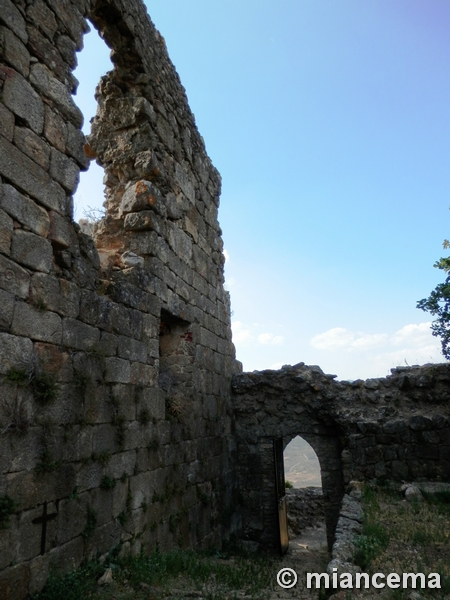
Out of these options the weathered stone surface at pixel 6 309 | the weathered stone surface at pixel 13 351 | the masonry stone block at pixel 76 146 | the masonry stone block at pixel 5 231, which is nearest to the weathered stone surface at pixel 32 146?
the masonry stone block at pixel 76 146

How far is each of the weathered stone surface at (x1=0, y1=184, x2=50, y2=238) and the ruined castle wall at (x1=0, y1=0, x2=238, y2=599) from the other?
11 mm

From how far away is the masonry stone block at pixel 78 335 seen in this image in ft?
11.6

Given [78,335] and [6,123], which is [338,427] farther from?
[6,123]

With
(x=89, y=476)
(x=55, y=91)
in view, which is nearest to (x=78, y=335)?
(x=89, y=476)

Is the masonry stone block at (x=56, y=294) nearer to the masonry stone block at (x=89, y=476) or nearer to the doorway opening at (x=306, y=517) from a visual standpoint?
the masonry stone block at (x=89, y=476)

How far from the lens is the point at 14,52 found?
326 cm

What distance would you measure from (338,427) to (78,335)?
575 cm

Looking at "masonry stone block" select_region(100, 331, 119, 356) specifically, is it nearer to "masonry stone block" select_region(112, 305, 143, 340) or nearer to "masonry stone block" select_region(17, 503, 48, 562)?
"masonry stone block" select_region(112, 305, 143, 340)

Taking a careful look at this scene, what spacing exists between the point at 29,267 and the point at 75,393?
1063 mm

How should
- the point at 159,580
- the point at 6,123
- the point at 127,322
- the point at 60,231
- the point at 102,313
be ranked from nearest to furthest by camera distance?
the point at 6,123
the point at 60,231
the point at 159,580
the point at 102,313
the point at 127,322

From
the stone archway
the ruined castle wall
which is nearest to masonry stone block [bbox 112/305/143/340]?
the ruined castle wall

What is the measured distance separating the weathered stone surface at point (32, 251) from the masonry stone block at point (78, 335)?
48cm

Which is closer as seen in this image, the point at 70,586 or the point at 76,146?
the point at 70,586

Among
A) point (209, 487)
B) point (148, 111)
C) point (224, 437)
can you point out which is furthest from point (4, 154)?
point (224, 437)
